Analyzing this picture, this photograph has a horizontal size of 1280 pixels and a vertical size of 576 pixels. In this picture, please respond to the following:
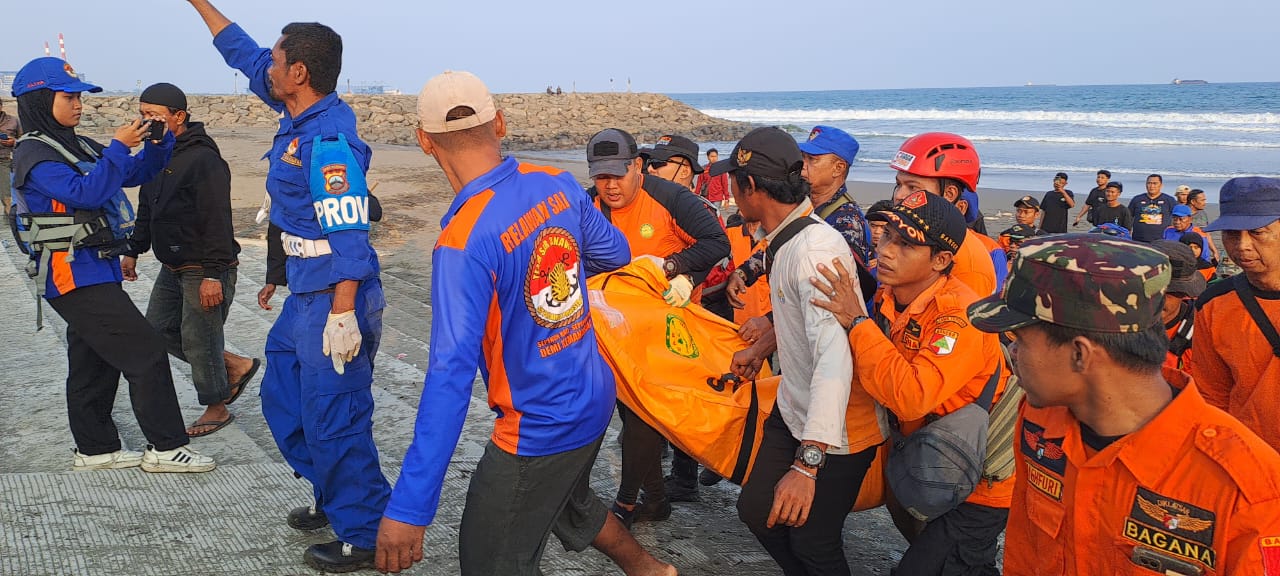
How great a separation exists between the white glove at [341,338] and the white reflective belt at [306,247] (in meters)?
0.32

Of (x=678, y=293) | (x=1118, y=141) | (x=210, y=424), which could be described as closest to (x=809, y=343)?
(x=678, y=293)

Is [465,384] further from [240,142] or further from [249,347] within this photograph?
[240,142]

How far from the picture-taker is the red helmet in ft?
14.1

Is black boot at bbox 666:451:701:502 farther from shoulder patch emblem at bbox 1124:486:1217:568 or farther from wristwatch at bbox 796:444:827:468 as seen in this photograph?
shoulder patch emblem at bbox 1124:486:1217:568

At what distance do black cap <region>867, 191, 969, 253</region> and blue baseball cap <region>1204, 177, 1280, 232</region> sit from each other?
3.10 feet

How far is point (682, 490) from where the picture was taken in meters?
4.86

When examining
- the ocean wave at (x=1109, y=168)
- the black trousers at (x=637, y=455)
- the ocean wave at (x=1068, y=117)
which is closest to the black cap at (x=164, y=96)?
the black trousers at (x=637, y=455)

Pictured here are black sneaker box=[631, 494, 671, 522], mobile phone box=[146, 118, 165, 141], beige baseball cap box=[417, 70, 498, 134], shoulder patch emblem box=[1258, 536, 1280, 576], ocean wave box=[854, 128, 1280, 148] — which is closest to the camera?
shoulder patch emblem box=[1258, 536, 1280, 576]

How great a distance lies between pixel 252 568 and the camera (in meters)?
3.86

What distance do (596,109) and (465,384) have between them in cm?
5680

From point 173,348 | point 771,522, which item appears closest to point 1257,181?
point 771,522

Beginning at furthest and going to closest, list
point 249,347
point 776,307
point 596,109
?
point 596,109 < point 249,347 < point 776,307

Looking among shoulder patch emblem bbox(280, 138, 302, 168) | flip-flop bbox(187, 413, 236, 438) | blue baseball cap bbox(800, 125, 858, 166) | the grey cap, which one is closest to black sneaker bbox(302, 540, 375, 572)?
shoulder patch emblem bbox(280, 138, 302, 168)

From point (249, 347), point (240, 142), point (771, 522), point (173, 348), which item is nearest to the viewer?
point (771, 522)
